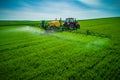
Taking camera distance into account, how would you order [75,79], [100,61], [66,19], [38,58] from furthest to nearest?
[66,19] → [38,58] → [100,61] → [75,79]

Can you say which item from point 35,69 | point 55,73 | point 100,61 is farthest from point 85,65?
point 35,69

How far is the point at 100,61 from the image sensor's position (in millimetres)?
6379

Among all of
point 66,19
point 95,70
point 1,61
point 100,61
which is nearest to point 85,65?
point 95,70

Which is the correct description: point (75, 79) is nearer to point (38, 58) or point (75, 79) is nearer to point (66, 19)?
point (38, 58)

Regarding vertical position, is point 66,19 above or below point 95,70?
above

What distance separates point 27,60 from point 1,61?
1.61 meters

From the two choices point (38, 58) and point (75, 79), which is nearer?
point (75, 79)

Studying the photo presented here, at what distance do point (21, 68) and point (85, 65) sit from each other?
139 inches

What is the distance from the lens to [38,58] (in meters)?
6.91

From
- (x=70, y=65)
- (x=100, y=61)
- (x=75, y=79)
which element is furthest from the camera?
(x=100, y=61)

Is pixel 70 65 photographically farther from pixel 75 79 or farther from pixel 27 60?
pixel 27 60

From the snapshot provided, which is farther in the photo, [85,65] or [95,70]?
[85,65]

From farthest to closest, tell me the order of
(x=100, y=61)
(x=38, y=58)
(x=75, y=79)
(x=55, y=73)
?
1. (x=38, y=58)
2. (x=100, y=61)
3. (x=55, y=73)
4. (x=75, y=79)

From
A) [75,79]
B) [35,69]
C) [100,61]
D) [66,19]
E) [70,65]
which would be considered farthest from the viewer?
[66,19]
